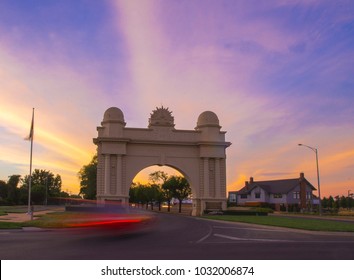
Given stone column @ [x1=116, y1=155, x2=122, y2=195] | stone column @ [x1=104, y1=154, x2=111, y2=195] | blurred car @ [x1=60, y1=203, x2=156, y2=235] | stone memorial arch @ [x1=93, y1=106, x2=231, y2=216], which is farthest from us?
stone memorial arch @ [x1=93, y1=106, x2=231, y2=216]

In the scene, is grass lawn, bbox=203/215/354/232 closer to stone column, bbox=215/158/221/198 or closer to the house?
stone column, bbox=215/158/221/198

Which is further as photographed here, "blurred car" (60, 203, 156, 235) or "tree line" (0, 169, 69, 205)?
"tree line" (0, 169, 69, 205)

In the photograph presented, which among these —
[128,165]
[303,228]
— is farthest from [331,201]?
[303,228]

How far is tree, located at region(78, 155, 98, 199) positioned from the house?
32.3 metres

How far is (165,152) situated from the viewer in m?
51.7

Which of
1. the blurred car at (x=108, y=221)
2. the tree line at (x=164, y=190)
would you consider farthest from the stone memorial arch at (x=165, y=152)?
the blurred car at (x=108, y=221)

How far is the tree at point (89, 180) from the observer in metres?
86.5

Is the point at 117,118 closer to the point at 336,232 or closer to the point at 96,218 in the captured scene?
the point at 336,232

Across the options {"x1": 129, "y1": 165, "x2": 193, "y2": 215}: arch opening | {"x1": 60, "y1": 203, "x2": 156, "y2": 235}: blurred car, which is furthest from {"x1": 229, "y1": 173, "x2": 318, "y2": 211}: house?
{"x1": 60, "y1": 203, "x2": 156, "y2": 235}: blurred car

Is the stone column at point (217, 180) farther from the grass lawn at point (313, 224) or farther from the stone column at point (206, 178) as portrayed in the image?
the grass lawn at point (313, 224)

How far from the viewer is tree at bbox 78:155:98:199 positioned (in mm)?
86506

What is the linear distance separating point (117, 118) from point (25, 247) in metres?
38.3

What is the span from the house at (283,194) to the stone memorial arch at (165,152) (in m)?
32.1

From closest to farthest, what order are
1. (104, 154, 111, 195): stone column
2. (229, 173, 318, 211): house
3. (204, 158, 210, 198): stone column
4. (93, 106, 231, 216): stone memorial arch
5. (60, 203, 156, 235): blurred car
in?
(60, 203, 156, 235): blurred car, (104, 154, 111, 195): stone column, (93, 106, 231, 216): stone memorial arch, (204, 158, 210, 198): stone column, (229, 173, 318, 211): house
